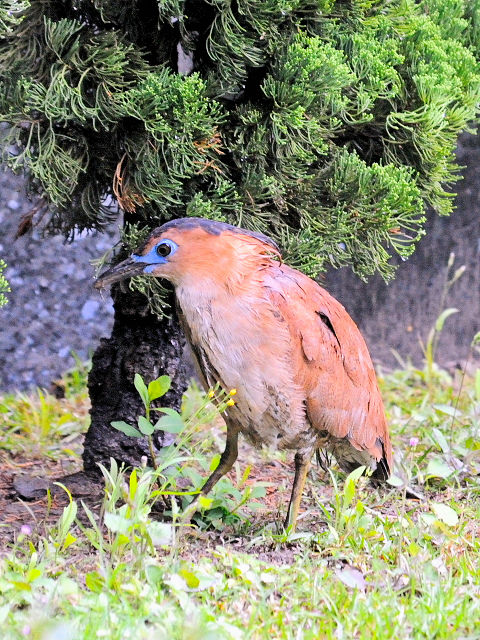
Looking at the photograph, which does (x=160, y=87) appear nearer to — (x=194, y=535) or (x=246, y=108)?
(x=246, y=108)

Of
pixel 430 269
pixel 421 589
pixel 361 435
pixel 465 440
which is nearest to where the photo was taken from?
pixel 421 589

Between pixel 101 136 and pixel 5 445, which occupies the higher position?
pixel 101 136

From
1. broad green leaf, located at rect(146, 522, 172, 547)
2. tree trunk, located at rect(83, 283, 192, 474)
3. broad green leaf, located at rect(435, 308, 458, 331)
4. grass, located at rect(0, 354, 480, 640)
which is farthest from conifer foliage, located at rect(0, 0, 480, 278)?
broad green leaf, located at rect(435, 308, 458, 331)

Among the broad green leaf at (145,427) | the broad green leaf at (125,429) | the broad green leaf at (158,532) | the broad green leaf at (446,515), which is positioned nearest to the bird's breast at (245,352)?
the broad green leaf at (145,427)

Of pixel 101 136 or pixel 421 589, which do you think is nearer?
pixel 421 589

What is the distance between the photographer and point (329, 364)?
329 centimetres

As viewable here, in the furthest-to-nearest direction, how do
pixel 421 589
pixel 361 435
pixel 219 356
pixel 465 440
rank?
pixel 465 440
pixel 361 435
pixel 219 356
pixel 421 589

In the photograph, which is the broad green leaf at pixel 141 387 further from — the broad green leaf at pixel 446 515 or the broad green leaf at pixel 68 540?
the broad green leaf at pixel 446 515

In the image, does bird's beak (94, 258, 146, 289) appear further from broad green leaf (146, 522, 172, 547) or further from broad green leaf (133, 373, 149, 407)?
broad green leaf (146, 522, 172, 547)

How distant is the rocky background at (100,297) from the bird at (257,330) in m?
2.30

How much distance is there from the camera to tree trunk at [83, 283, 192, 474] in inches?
147

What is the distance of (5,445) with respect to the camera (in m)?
4.58

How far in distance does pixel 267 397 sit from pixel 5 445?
2059 mm

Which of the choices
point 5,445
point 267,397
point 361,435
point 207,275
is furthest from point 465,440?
point 5,445
